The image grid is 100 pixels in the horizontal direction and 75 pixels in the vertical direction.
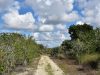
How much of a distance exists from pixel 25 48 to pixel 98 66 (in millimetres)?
15386

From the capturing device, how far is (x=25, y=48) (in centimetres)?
5766

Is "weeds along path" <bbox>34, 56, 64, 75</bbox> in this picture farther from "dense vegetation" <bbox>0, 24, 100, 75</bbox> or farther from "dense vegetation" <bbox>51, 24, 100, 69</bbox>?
"dense vegetation" <bbox>51, 24, 100, 69</bbox>

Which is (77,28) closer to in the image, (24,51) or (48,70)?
(24,51)

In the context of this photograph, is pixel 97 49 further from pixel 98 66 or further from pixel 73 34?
pixel 73 34

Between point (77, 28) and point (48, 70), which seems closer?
point (48, 70)

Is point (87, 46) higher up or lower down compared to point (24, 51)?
higher up

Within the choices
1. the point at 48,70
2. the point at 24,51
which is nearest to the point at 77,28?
the point at 24,51

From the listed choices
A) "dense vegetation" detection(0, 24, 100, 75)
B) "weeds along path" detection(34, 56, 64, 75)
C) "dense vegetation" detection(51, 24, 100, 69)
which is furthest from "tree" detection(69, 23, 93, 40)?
"weeds along path" detection(34, 56, 64, 75)

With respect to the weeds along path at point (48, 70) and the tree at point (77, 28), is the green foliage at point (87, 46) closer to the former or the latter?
the tree at point (77, 28)

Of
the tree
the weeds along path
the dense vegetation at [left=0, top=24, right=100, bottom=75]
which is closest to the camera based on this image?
the dense vegetation at [left=0, top=24, right=100, bottom=75]

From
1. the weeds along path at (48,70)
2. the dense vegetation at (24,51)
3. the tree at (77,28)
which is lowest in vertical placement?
the weeds along path at (48,70)

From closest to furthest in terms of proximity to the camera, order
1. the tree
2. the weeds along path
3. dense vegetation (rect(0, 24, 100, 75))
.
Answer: dense vegetation (rect(0, 24, 100, 75)) → the weeds along path → the tree

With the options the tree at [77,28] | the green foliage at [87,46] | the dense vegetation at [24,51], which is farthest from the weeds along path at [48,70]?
the tree at [77,28]

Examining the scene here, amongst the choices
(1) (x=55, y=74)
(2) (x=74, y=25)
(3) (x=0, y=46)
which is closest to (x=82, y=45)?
(1) (x=55, y=74)
